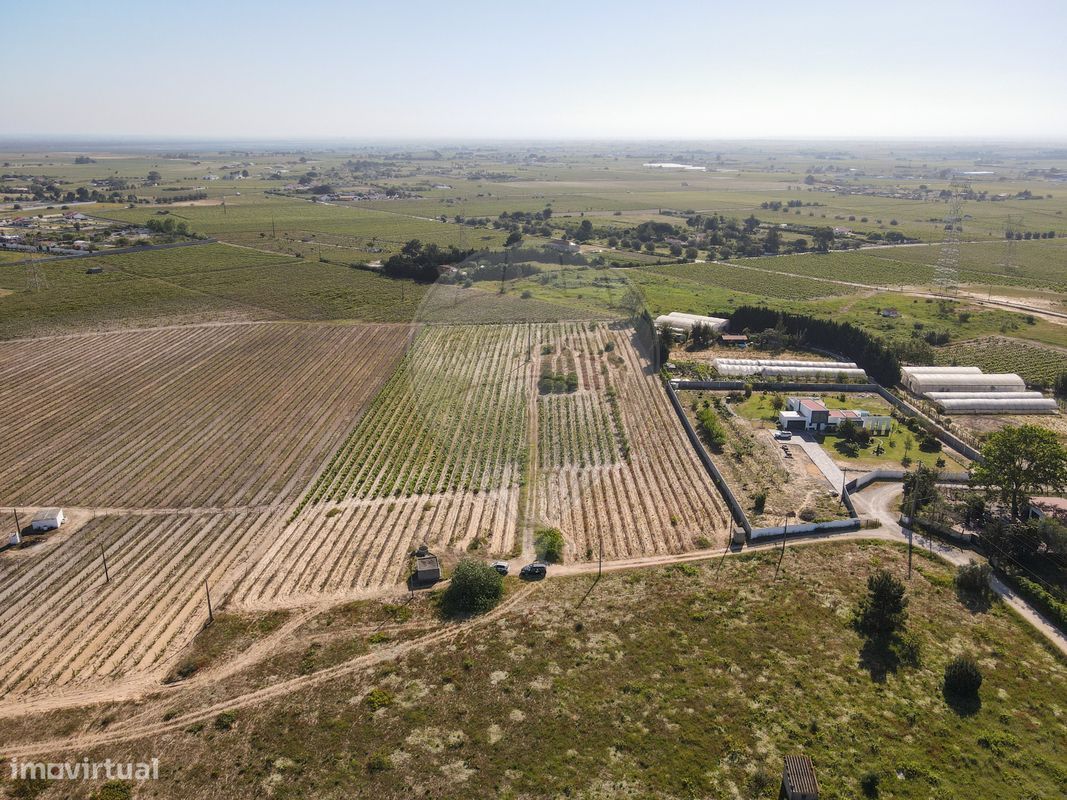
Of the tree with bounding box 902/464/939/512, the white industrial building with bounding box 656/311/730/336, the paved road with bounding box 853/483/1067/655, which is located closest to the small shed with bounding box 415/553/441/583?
the paved road with bounding box 853/483/1067/655

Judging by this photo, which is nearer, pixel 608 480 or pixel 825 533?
pixel 825 533

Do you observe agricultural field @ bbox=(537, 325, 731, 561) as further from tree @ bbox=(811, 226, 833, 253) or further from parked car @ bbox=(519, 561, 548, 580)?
tree @ bbox=(811, 226, 833, 253)

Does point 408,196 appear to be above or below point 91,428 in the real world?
above

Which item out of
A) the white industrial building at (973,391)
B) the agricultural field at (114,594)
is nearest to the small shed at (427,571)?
the agricultural field at (114,594)

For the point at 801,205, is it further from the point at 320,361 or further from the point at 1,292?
the point at 1,292

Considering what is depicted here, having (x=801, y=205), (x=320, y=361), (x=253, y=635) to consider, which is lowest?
(x=253, y=635)

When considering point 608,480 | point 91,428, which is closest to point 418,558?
point 608,480
